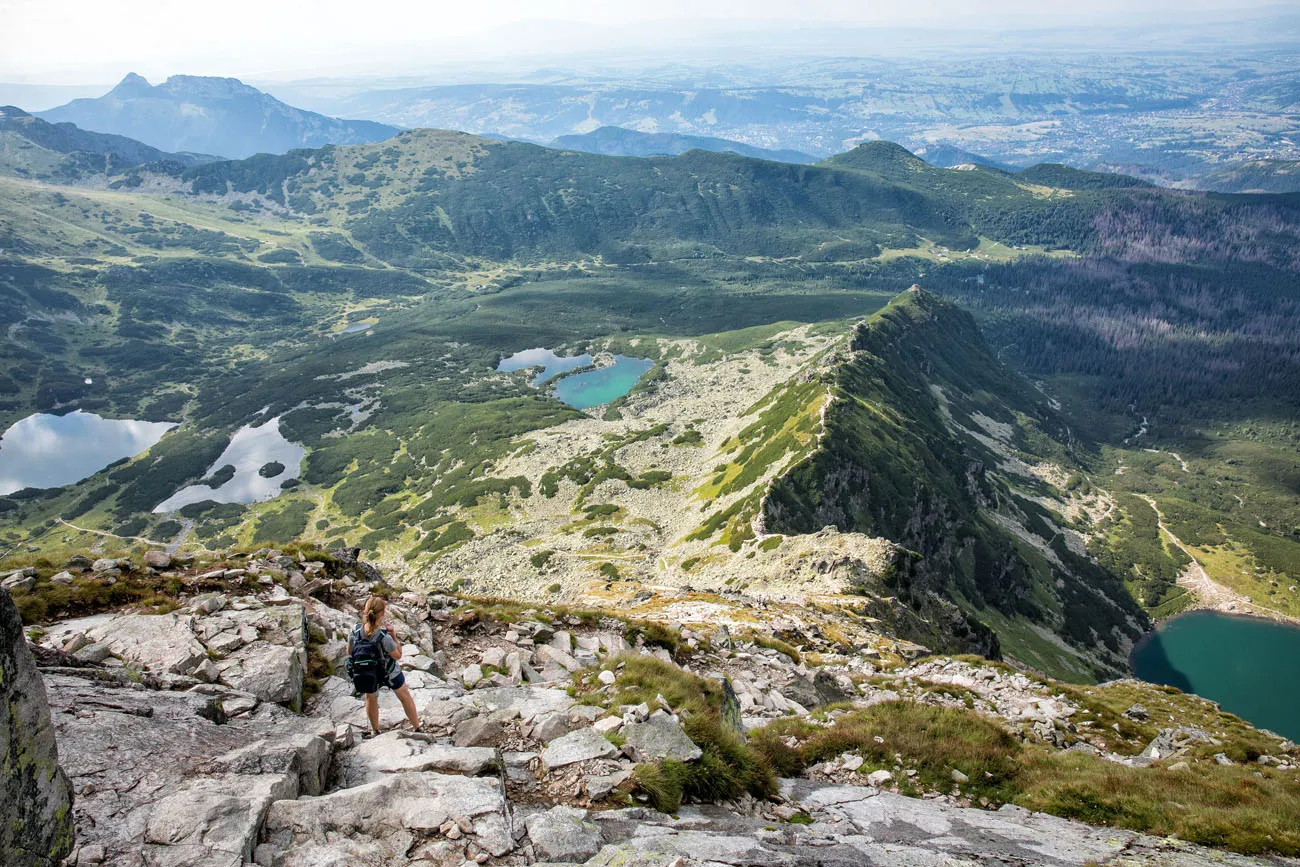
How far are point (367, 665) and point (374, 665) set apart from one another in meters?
0.16

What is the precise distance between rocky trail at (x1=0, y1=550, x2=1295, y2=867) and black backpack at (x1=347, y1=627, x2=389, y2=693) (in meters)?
0.91

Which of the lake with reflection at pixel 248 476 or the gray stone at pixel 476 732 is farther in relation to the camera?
the lake with reflection at pixel 248 476

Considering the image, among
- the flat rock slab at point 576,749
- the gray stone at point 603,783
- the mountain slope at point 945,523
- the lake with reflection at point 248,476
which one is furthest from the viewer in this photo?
the lake with reflection at point 248,476

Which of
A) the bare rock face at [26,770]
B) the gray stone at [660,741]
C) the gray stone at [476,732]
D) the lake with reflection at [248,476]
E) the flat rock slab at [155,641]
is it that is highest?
the bare rock face at [26,770]

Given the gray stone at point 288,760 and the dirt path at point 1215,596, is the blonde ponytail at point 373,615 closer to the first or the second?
the gray stone at point 288,760

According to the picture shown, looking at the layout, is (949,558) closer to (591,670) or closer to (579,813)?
(591,670)

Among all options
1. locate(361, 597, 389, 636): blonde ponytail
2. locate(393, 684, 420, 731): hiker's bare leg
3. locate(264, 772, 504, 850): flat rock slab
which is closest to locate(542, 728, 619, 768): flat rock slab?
locate(264, 772, 504, 850): flat rock slab

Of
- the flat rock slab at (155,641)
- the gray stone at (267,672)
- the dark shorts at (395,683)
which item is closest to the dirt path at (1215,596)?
the dark shorts at (395,683)

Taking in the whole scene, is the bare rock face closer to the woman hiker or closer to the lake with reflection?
the woman hiker

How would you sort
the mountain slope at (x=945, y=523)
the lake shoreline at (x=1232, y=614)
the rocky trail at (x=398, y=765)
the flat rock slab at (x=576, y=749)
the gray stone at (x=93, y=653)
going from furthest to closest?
the lake shoreline at (x=1232, y=614), the mountain slope at (x=945, y=523), the gray stone at (x=93, y=653), the flat rock slab at (x=576, y=749), the rocky trail at (x=398, y=765)

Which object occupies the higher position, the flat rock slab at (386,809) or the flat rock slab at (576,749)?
the flat rock slab at (386,809)

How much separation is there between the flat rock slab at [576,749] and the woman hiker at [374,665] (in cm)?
359

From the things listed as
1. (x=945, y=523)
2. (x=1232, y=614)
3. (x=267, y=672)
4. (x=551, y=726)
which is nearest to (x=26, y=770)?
(x=267, y=672)

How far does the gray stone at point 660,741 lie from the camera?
1409 cm
